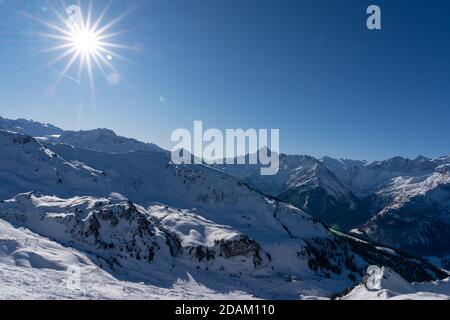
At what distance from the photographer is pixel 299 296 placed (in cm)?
16650

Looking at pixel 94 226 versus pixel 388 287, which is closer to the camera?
pixel 388 287

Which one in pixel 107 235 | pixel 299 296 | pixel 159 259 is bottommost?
pixel 299 296

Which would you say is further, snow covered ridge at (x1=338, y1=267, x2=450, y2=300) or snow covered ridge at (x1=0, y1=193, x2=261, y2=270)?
snow covered ridge at (x1=0, y1=193, x2=261, y2=270)

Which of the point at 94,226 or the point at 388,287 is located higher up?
the point at 94,226

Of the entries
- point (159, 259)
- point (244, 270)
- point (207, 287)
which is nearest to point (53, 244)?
point (159, 259)

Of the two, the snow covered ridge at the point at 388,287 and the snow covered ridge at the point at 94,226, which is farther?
the snow covered ridge at the point at 94,226
